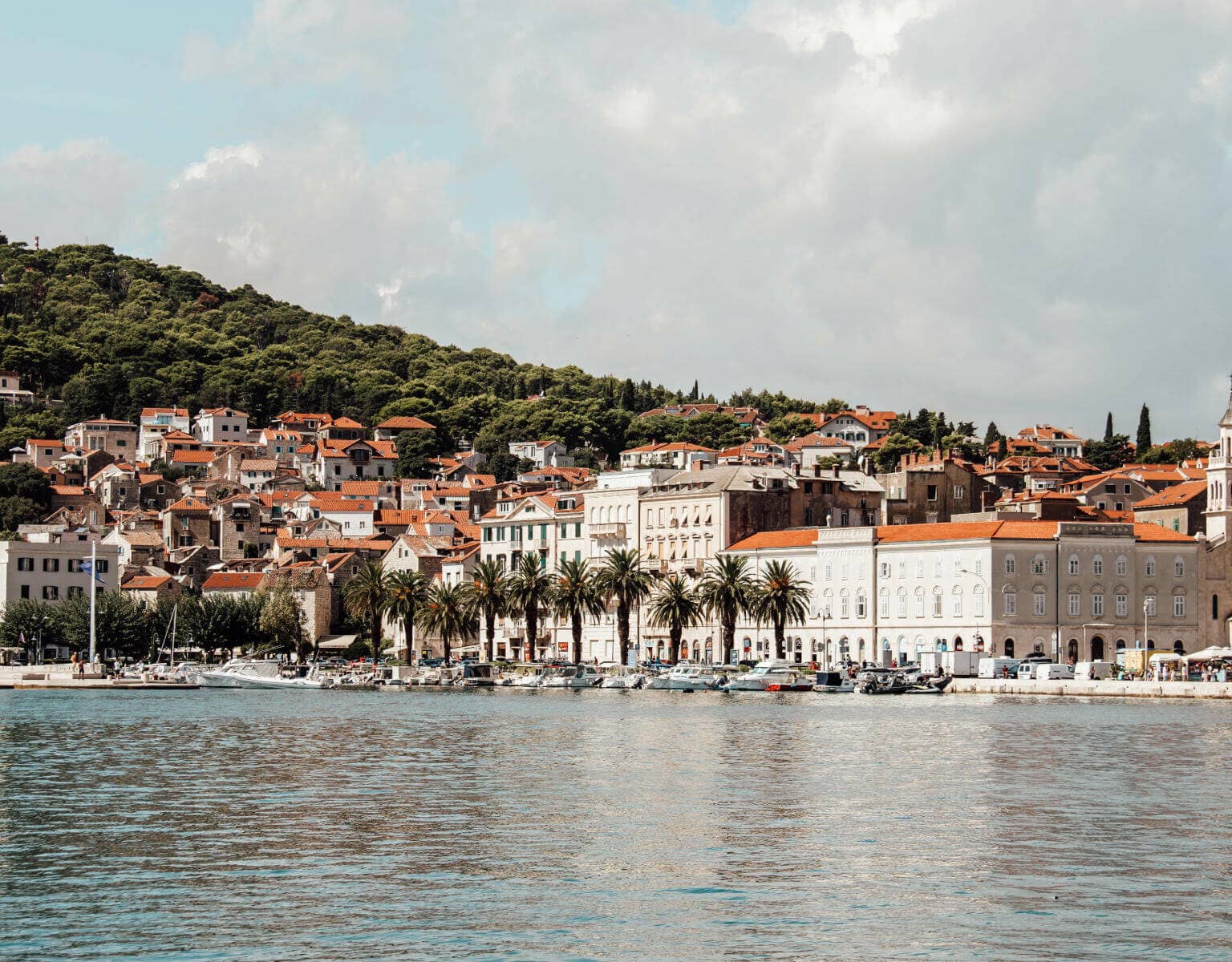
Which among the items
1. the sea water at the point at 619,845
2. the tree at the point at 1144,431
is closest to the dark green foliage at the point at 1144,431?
the tree at the point at 1144,431

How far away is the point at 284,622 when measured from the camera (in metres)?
136

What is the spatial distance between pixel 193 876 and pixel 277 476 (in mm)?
170274

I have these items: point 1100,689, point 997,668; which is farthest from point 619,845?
point 997,668

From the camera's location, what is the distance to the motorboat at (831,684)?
101812mm

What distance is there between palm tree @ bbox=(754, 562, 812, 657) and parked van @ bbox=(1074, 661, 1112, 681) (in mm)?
17458

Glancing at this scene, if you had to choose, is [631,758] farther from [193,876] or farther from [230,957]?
[230,957]

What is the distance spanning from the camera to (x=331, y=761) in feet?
177

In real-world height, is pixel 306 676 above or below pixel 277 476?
below

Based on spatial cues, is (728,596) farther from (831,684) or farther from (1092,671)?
(1092,671)

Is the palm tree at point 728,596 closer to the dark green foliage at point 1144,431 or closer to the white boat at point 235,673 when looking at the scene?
the white boat at point 235,673

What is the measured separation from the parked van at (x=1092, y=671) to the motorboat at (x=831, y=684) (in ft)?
36.8

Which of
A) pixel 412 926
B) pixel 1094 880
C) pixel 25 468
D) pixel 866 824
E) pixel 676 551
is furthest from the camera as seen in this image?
pixel 25 468

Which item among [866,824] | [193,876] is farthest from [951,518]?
[193,876]

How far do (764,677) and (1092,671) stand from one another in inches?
650
